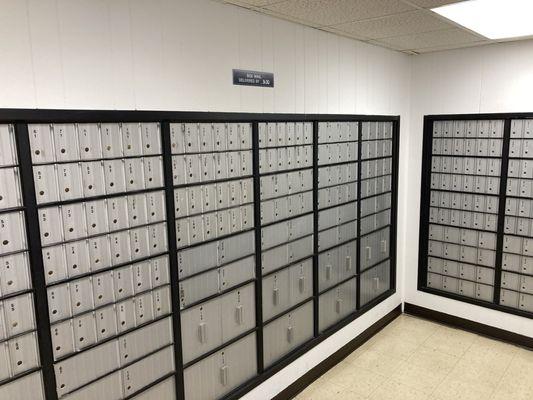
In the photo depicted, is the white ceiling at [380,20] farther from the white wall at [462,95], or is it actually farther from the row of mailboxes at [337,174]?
the row of mailboxes at [337,174]

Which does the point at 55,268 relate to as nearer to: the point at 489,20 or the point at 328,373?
the point at 328,373

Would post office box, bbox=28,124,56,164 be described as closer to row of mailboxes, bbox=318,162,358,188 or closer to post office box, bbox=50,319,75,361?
post office box, bbox=50,319,75,361

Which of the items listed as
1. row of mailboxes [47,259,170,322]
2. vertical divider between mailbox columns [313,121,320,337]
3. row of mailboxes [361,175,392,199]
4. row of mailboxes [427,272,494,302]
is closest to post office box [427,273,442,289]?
row of mailboxes [427,272,494,302]

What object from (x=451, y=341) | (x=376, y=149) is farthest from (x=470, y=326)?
(x=376, y=149)

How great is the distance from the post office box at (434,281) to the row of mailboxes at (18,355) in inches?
144

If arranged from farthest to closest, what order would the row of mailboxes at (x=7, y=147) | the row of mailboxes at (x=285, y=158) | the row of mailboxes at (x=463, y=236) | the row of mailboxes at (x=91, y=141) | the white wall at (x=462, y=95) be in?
the row of mailboxes at (x=463, y=236), the white wall at (x=462, y=95), the row of mailboxes at (x=285, y=158), the row of mailboxes at (x=91, y=141), the row of mailboxes at (x=7, y=147)

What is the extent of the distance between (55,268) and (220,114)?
115 cm

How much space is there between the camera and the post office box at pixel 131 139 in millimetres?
1954

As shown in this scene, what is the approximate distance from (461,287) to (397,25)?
2616mm

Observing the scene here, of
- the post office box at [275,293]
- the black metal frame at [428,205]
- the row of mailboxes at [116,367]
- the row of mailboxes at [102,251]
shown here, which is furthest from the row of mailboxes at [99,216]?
the black metal frame at [428,205]

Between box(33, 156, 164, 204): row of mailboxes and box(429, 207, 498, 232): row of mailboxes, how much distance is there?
3.01 meters

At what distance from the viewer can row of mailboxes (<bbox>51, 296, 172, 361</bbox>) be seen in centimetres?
184

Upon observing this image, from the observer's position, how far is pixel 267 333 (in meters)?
2.88

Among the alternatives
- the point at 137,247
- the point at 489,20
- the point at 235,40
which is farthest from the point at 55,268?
the point at 489,20
